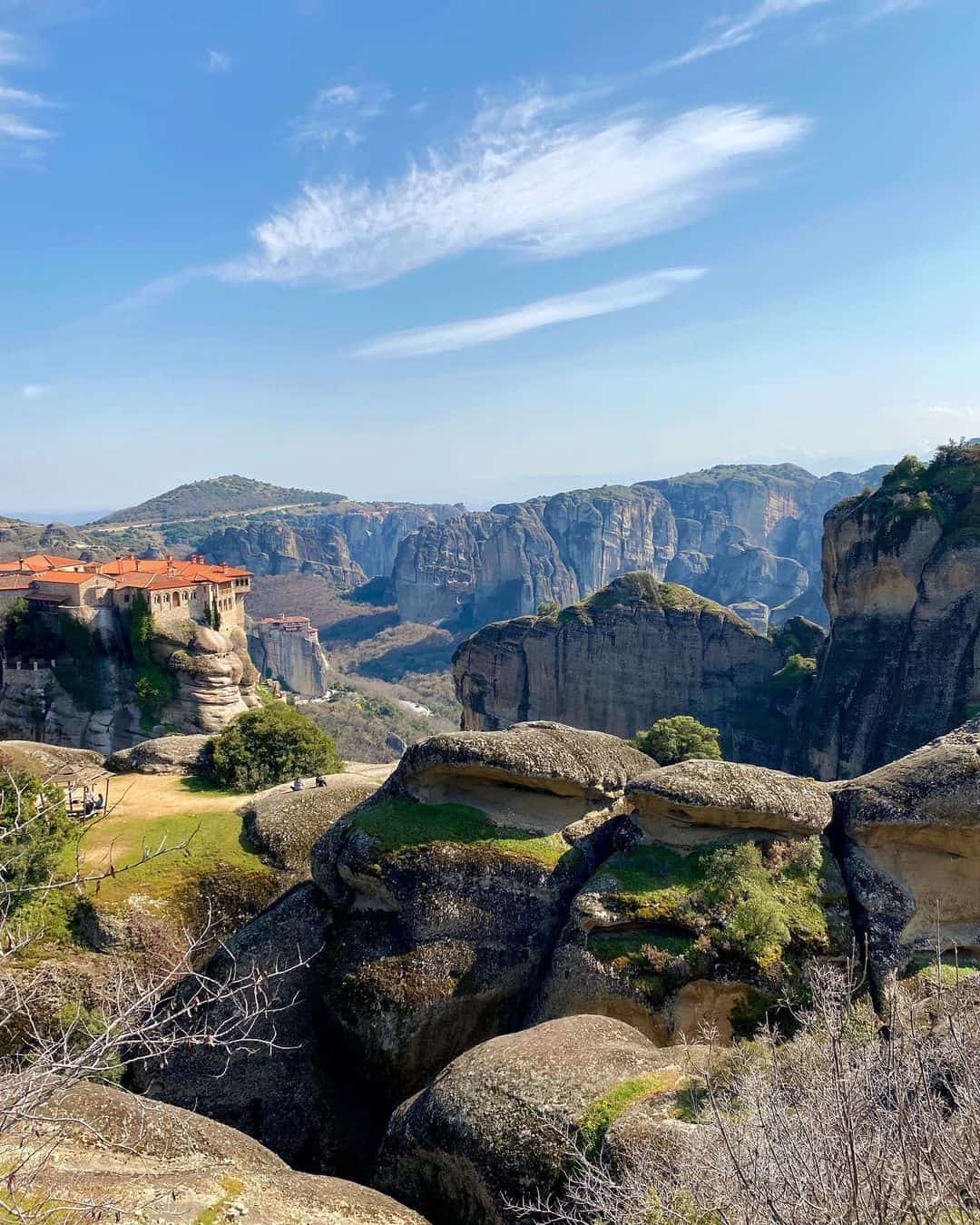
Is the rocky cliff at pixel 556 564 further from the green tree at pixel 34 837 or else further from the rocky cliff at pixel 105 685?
the green tree at pixel 34 837

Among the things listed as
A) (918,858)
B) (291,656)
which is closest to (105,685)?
(918,858)

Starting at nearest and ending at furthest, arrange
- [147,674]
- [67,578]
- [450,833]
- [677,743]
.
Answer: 1. [450,833]
2. [677,743]
3. [147,674]
4. [67,578]

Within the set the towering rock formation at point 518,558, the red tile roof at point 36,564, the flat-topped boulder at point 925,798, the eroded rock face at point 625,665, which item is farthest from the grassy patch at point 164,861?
the towering rock formation at point 518,558

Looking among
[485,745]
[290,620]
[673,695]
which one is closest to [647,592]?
[673,695]

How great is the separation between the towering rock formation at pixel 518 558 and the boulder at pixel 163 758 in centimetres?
13213

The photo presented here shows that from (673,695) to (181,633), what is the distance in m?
32.1

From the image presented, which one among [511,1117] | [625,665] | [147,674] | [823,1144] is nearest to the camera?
[823,1144]

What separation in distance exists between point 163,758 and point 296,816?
24.5 ft

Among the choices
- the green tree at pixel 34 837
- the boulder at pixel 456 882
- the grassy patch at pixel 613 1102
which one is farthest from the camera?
the green tree at pixel 34 837

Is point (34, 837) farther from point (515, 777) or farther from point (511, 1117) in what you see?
point (511, 1117)

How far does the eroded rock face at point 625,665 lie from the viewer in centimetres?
5309

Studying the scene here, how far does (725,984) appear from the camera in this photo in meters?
14.6

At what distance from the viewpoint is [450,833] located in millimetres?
17734

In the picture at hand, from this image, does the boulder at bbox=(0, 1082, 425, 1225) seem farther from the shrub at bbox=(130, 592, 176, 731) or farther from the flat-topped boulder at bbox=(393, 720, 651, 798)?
the shrub at bbox=(130, 592, 176, 731)
